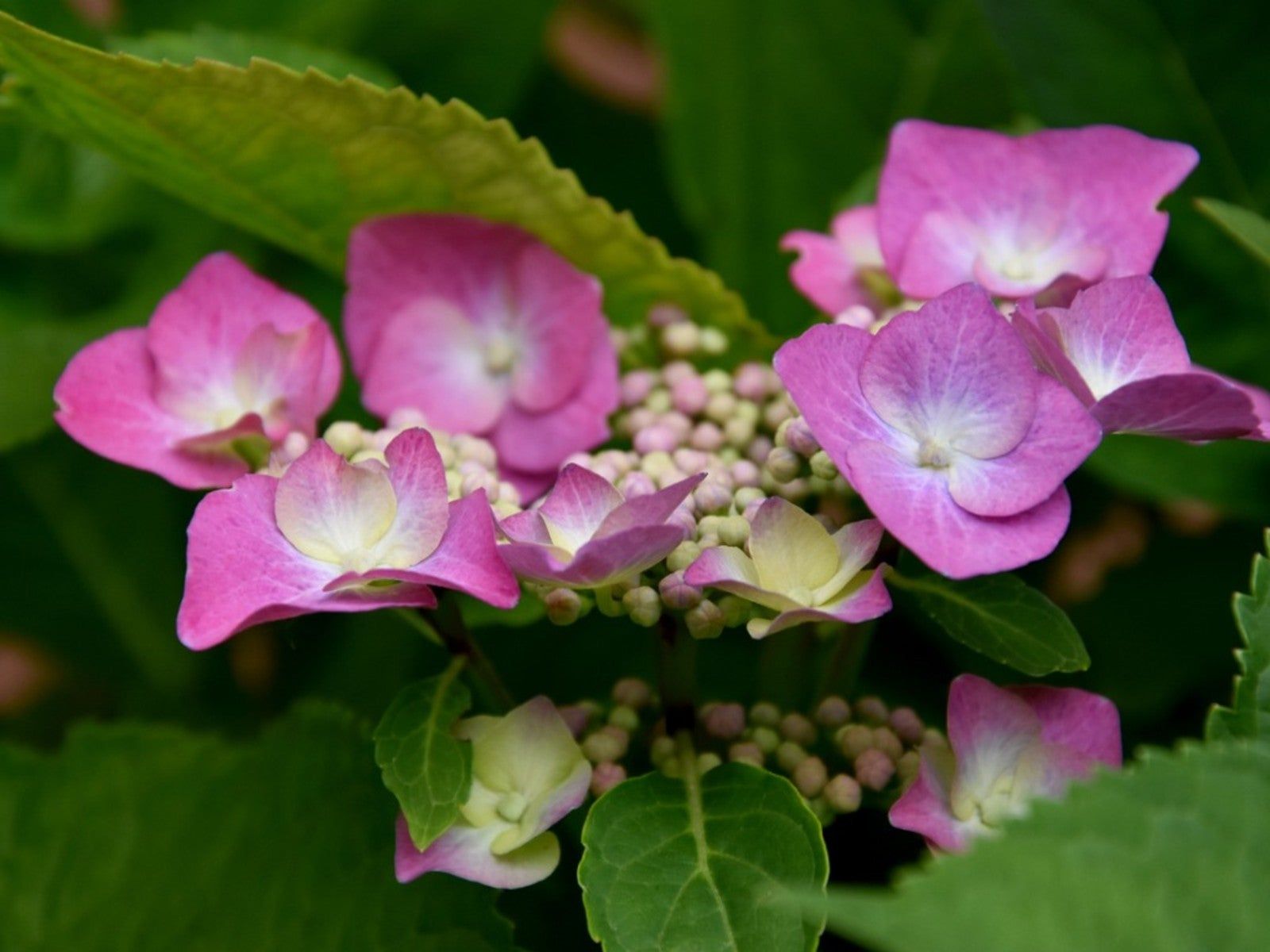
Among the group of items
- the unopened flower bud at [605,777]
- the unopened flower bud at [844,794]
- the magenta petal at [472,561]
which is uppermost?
the magenta petal at [472,561]

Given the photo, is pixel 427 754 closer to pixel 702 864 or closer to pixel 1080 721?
pixel 702 864

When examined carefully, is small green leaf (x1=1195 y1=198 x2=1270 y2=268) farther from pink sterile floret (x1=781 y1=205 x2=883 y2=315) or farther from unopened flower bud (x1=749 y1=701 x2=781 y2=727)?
unopened flower bud (x1=749 y1=701 x2=781 y2=727)

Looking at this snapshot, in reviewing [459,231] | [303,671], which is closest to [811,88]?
[459,231]

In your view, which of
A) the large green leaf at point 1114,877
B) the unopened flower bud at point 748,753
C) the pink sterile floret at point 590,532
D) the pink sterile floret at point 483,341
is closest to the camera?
the large green leaf at point 1114,877

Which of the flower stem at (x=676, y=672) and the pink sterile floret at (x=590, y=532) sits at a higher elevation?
the pink sterile floret at (x=590, y=532)

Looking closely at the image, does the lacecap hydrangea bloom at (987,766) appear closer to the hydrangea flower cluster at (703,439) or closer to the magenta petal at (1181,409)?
the hydrangea flower cluster at (703,439)

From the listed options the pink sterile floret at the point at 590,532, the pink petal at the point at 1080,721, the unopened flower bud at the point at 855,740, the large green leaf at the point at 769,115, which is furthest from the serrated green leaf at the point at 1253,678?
the large green leaf at the point at 769,115

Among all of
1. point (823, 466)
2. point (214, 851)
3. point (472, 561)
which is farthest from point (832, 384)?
point (214, 851)
